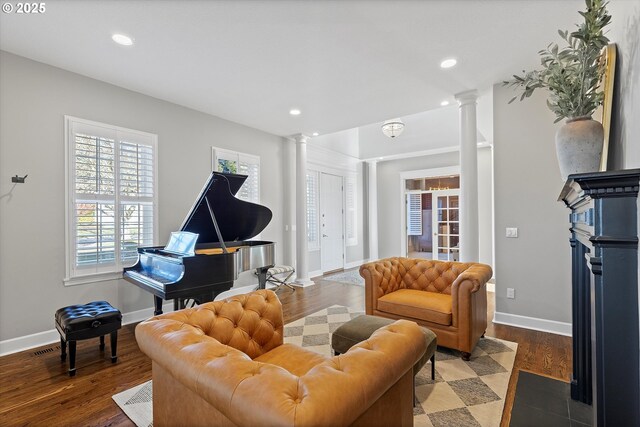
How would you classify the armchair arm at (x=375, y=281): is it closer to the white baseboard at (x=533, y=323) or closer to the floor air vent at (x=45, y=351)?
the white baseboard at (x=533, y=323)

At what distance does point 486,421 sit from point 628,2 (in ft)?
8.31

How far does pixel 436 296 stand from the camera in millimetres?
3078

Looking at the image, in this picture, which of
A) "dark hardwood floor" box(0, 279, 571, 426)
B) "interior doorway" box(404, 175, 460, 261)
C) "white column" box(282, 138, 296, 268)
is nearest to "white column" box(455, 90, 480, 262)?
"dark hardwood floor" box(0, 279, 571, 426)

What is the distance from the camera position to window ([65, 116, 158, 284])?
3.28 meters

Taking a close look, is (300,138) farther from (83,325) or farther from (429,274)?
(83,325)

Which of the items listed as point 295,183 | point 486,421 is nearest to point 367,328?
point 486,421

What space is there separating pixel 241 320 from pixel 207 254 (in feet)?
4.61

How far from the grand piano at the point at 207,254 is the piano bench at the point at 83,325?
388mm

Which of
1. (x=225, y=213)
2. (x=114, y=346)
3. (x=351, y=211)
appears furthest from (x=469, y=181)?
(x=114, y=346)

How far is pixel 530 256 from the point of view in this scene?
11.4 feet

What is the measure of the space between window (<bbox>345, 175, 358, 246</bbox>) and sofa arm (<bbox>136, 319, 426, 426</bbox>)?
6.27 meters

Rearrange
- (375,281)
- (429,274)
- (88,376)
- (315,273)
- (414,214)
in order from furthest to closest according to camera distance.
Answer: (414,214) < (315,273) < (429,274) < (375,281) < (88,376)

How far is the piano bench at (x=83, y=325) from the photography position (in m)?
2.46

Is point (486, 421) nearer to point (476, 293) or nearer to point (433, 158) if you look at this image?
point (476, 293)
